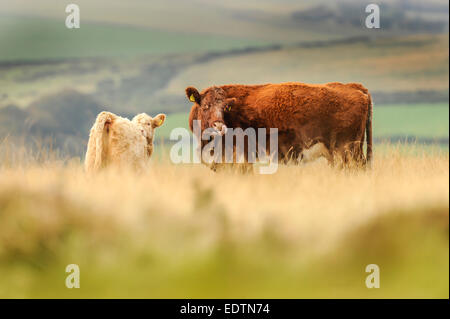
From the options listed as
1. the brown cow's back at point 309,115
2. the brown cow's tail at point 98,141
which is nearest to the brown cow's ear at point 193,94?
the brown cow's back at point 309,115

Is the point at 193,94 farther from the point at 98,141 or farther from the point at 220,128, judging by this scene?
the point at 98,141

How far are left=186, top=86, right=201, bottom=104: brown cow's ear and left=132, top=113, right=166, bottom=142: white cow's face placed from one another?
1.45 ft

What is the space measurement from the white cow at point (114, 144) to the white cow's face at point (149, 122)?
0.23 metres

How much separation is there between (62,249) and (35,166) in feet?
8.23

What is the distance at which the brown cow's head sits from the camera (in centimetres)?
617

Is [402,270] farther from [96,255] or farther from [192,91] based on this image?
[192,91]

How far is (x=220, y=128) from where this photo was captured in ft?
20.1

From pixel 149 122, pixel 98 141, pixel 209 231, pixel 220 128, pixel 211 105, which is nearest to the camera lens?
pixel 209 231

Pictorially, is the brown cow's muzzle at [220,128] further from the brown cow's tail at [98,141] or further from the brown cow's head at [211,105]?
the brown cow's tail at [98,141]

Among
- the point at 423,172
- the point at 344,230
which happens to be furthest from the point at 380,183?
the point at 344,230

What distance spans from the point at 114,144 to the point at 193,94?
4.22 ft

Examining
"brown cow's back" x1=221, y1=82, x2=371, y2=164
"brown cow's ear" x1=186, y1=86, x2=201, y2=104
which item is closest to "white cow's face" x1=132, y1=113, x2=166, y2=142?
"brown cow's ear" x1=186, y1=86, x2=201, y2=104

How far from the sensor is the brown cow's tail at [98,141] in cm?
545

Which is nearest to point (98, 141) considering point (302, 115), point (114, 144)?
point (114, 144)
